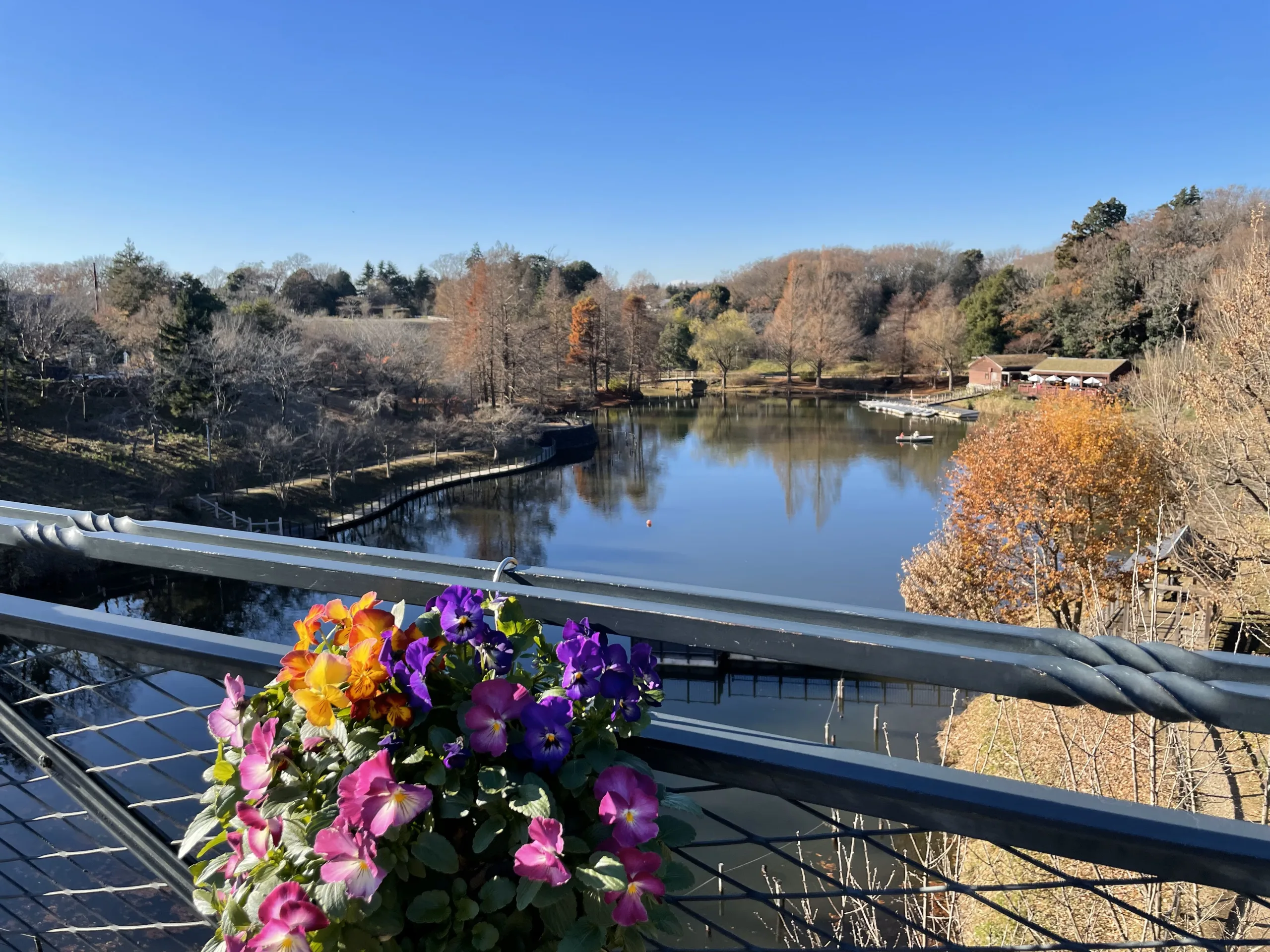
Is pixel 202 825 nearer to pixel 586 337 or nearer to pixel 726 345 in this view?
pixel 586 337

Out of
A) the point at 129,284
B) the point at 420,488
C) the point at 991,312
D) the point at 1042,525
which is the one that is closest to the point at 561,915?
the point at 1042,525

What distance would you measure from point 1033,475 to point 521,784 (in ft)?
48.6

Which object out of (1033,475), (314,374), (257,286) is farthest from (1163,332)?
(257,286)

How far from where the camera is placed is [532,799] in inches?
30.3

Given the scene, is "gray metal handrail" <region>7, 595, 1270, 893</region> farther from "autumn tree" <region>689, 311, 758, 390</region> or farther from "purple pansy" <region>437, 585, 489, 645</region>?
"autumn tree" <region>689, 311, 758, 390</region>

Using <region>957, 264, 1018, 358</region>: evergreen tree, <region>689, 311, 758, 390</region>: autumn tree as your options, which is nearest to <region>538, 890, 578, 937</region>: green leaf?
<region>957, 264, 1018, 358</region>: evergreen tree

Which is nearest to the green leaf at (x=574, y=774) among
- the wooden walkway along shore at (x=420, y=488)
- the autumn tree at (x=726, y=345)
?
the wooden walkway along shore at (x=420, y=488)

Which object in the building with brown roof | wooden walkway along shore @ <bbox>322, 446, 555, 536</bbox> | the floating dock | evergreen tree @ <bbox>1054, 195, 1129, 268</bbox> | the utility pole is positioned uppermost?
evergreen tree @ <bbox>1054, 195, 1129, 268</bbox>

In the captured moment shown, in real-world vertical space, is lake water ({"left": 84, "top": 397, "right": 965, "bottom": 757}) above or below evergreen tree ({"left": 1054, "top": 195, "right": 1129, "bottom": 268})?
below

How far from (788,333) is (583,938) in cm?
5318

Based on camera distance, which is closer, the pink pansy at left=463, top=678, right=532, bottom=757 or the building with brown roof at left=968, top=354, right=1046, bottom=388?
the pink pansy at left=463, top=678, right=532, bottom=757

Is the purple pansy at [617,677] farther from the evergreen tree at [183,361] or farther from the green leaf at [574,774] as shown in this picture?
the evergreen tree at [183,361]

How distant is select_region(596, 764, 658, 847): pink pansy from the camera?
763 millimetres

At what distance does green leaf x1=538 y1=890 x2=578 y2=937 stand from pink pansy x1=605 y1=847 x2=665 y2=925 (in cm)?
3
